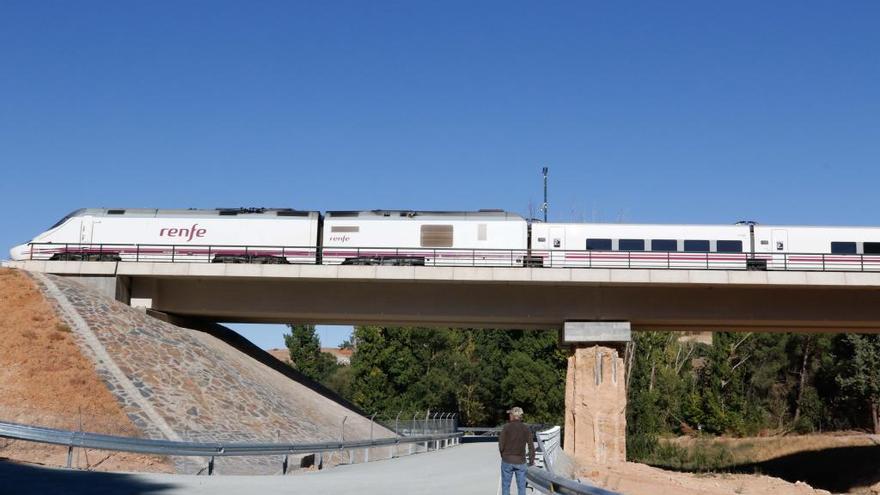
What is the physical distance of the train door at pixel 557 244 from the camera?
140ft

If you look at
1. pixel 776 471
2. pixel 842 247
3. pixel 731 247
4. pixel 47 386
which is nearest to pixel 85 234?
pixel 47 386

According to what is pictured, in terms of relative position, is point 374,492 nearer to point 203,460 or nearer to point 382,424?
point 203,460

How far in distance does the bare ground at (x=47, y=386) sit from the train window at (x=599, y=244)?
2268cm

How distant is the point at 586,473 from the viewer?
3030cm

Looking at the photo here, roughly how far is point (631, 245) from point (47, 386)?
85.2 feet

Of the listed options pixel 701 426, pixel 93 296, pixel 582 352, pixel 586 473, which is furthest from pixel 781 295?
pixel 701 426

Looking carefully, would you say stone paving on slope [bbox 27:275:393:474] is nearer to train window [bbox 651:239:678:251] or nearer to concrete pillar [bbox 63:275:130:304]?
concrete pillar [bbox 63:275:130:304]

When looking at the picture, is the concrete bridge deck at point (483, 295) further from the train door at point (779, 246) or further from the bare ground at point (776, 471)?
the bare ground at point (776, 471)

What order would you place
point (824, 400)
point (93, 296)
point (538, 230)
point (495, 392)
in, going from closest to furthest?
point (93, 296), point (538, 230), point (824, 400), point (495, 392)

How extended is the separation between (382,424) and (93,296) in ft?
53.8

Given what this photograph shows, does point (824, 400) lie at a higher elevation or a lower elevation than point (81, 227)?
lower

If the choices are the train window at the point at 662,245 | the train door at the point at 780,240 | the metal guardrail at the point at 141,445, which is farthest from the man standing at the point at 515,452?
the train door at the point at 780,240

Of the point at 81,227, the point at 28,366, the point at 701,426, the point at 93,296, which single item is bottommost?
the point at 701,426

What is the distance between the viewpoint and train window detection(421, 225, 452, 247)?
43219 mm
